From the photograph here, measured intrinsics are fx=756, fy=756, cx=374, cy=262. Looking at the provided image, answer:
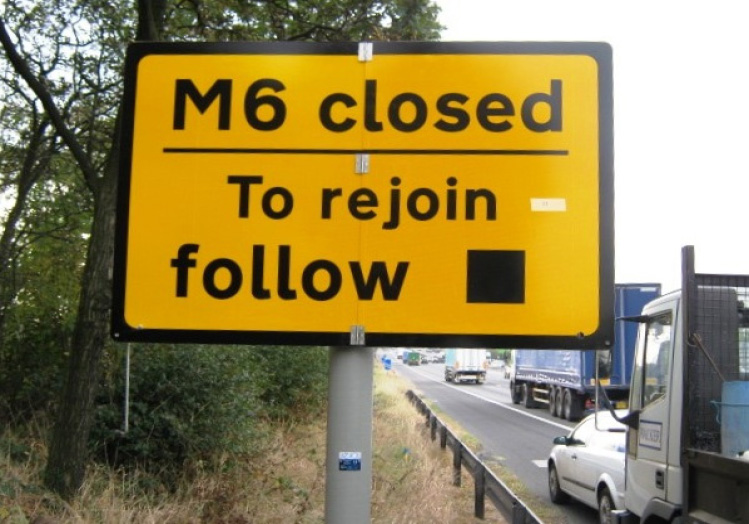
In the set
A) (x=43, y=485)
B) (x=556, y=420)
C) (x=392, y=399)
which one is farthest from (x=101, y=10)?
(x=556, y=420)

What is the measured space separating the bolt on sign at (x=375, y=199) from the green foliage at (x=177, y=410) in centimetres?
610

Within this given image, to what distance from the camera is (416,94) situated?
6.99ft

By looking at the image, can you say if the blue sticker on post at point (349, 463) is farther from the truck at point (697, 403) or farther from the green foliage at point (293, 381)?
the green foliage at point (293, 381)

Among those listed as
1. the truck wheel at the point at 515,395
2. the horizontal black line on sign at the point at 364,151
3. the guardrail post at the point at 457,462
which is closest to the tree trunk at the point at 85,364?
the horizontal black line on sign at the point at 364,151

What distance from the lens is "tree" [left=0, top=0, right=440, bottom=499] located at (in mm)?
6016

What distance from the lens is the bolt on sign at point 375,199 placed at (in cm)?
202

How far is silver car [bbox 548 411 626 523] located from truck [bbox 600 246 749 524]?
8.22 feet

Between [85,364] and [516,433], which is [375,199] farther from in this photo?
[516,433]

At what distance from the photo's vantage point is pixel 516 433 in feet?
67.0

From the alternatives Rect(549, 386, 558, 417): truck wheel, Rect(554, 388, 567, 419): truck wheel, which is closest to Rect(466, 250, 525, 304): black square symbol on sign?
Rect(554, 388, 567, 419): truck wheel

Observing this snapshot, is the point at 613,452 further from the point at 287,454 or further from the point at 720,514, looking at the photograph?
the point at 720,514

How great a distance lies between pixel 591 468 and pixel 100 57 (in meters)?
8.21

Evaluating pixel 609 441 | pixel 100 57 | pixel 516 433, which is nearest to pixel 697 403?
pixel 609 441

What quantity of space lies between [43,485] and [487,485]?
A: 477cm
